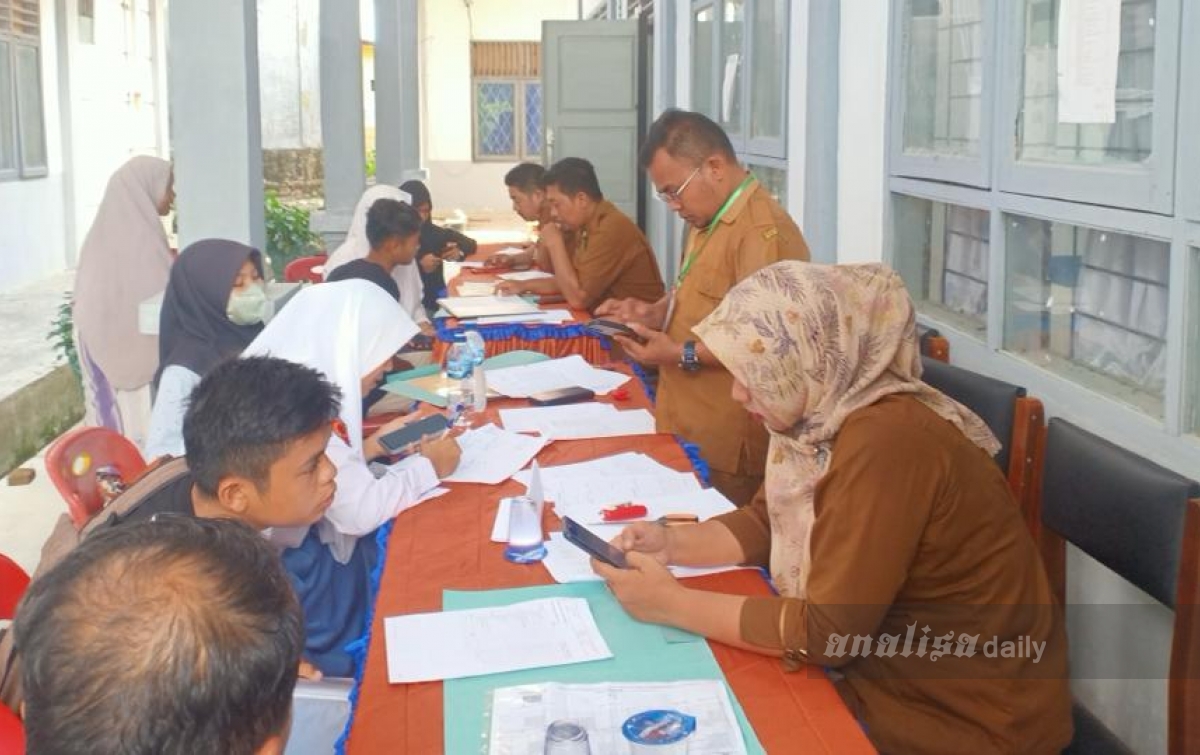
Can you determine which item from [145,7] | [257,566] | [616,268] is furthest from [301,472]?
[145,7]

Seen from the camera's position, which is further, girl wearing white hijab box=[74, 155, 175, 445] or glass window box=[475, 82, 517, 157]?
glass window box=[475, 82, 517, 157]

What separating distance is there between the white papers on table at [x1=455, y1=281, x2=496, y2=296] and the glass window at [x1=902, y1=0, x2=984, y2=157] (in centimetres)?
238

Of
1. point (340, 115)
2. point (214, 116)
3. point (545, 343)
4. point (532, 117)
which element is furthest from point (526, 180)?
point (532, 117)

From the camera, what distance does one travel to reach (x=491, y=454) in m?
2.71

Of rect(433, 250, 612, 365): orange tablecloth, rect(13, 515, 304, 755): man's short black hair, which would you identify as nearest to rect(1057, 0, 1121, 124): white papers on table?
rect(13, 515, 304, 755): man's short black hair

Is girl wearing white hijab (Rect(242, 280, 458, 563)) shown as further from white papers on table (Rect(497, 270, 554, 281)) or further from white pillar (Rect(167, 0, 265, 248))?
white papers on table (Rect(497, 270, 554, 281))

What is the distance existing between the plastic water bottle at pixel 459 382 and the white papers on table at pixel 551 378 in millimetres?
89

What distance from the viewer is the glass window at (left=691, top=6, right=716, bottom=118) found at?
21.3ft

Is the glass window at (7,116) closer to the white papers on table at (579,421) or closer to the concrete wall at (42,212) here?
the concrete wall at (42,212)

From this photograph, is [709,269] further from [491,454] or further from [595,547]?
[595,547]

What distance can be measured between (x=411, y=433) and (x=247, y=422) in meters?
0.83

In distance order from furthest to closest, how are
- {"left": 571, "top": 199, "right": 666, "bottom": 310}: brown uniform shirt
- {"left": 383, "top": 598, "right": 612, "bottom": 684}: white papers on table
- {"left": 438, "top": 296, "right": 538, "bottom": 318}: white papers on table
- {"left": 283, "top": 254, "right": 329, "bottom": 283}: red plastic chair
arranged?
{"left": 283, "top": 254, "right": 329, "bottom": 283}: red plastic chair, {"left": 571, "top": 199, "right": 666, "bottom": 310}: brown uniform shirt, {"left": 438, "top": 296, "right": 538, "bottom": 318}: white papers on table, {"left": 383, "top": 598, "right": 612, "bottom": 684}: white papers on table

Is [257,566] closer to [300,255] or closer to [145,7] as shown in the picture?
[300,255]

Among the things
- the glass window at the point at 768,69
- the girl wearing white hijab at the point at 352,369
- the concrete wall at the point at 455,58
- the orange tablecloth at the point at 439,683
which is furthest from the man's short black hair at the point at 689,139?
the concrete wall at the point at 455,58
